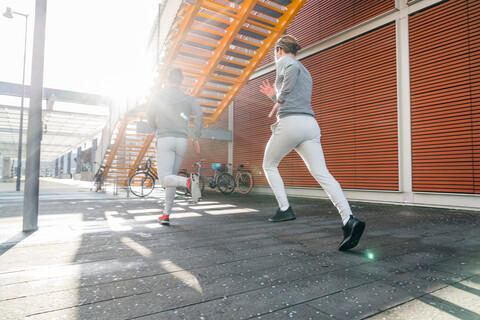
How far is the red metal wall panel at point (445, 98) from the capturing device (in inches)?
204

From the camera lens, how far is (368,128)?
22.2 feet

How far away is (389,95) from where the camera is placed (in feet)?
20.9

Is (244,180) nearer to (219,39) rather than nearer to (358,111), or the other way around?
(358,111)

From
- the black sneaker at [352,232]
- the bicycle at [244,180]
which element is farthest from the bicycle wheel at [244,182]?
the black sneaker at [352,232]

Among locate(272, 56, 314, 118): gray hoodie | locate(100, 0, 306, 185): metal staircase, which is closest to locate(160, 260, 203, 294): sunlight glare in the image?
locate(272, 56, 314, 118): gray hoodie

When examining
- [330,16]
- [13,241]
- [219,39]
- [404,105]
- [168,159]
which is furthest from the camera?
[330,16]

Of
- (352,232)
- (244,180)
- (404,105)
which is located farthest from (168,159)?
(244,180)

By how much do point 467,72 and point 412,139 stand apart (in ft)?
4.79

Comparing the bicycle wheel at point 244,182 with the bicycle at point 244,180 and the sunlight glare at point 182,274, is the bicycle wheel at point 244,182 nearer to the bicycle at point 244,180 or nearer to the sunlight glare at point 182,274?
the bicycle at point 244,180

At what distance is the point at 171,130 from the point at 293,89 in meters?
1.48

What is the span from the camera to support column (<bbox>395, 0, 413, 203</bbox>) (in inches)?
235

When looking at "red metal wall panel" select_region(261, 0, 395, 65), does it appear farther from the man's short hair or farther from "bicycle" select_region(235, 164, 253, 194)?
the man's short hair

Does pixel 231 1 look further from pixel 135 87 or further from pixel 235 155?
pixel 235 155

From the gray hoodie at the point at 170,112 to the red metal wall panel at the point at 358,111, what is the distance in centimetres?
466
